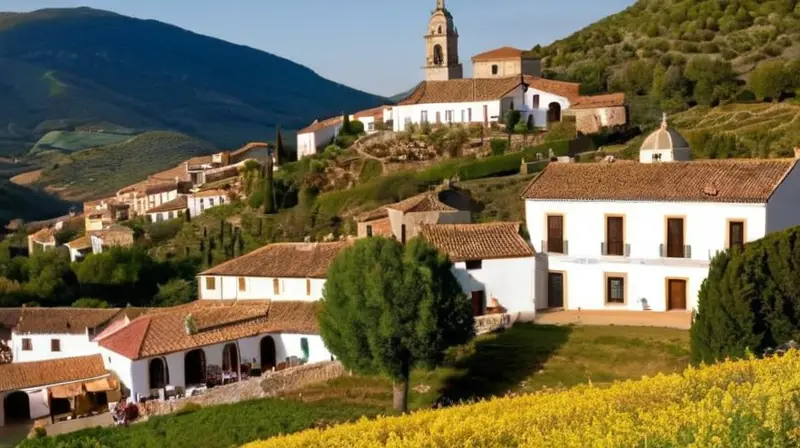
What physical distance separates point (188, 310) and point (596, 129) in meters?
31.6

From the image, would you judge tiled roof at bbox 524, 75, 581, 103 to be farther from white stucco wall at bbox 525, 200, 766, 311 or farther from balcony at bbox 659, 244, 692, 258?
balcony at bbox 659, 244, 692, 258

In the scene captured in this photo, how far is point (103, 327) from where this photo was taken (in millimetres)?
37969

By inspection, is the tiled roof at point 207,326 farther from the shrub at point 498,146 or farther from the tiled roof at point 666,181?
the shrub at point 498,146

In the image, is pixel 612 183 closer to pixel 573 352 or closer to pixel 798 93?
pixel 573 352

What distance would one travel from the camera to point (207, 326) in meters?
32.4

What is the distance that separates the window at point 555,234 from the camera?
1207 inches

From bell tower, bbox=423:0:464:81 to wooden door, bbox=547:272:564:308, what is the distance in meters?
44.7

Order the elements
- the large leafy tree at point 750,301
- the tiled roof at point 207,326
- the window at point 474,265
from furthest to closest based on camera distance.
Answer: the tiled roof at point 207,326, the window at point 474,265, the large leafy tree at point 750,301

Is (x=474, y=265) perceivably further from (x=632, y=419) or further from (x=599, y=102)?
(x=599, y=102)

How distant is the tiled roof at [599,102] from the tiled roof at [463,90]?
4618mm

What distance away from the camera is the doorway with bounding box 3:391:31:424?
32.5 metres

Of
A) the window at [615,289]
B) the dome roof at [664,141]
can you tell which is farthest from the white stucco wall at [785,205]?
the dome roof at [664,141]

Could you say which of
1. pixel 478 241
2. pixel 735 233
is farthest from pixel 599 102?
pixel 735 233

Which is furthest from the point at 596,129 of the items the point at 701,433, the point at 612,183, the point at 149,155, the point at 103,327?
the point at 149,155
